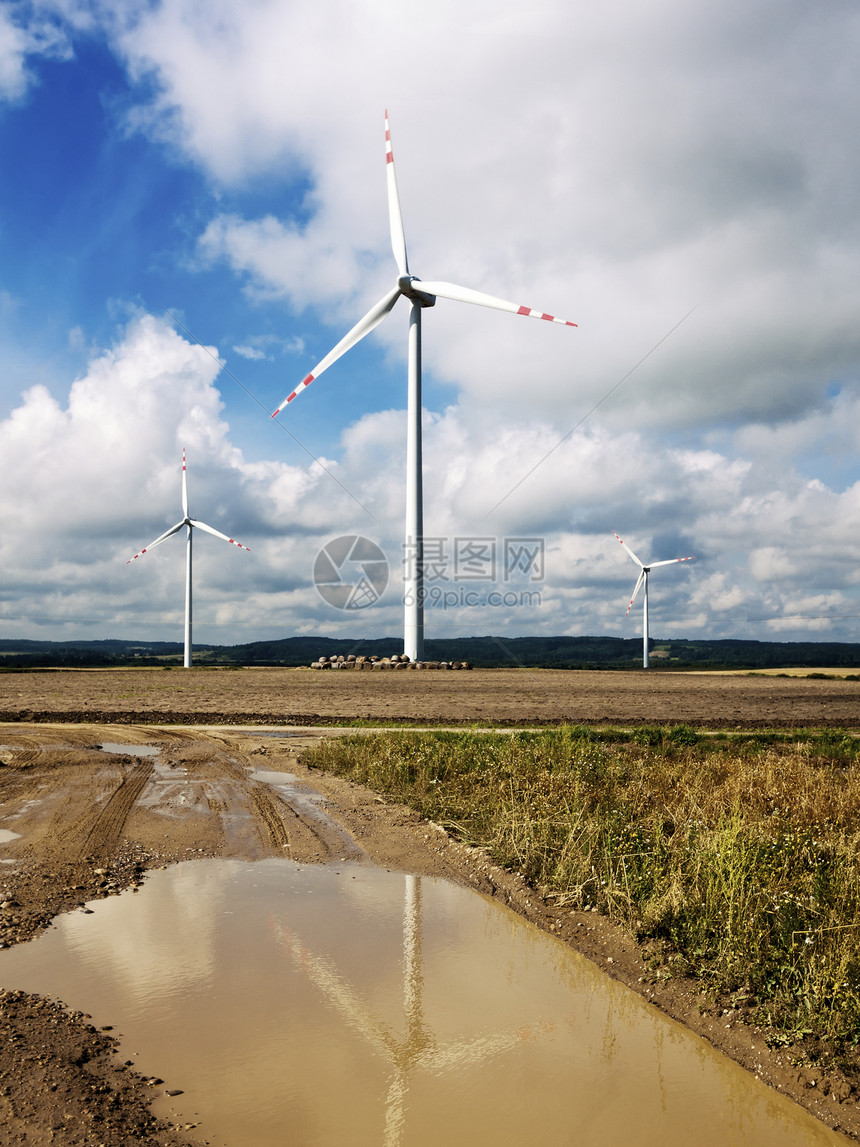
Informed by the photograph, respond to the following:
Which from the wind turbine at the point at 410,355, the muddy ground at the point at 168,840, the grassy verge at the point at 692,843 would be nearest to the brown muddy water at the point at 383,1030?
the muddy ground at the point at 168,840

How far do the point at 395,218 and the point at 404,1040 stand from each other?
57595mm

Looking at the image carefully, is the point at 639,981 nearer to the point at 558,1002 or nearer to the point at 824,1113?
the point at 558,1002

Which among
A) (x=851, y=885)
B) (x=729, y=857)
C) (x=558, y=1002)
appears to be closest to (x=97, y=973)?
(x=558, y=1002)

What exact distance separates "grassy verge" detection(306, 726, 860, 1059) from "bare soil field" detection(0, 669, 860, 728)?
13.0 metres

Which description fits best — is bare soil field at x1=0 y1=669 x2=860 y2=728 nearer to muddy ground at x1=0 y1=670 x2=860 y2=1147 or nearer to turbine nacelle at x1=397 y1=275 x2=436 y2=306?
muddy ground at x1=0 y1=670 x2=860 y2=1147

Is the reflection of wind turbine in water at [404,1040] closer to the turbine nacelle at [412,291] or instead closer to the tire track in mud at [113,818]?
the tire track in mud at [113,818]

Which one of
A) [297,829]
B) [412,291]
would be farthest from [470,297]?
[297,829]

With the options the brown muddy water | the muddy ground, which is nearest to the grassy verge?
the muddy ground

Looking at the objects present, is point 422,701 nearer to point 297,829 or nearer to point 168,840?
point 297,829

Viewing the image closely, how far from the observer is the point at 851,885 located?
28.6 ft

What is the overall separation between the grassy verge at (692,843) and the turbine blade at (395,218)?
43.8 metres

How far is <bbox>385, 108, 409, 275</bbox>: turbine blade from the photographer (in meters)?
54.8

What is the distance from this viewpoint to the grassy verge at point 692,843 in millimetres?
7445

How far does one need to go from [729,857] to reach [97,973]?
7111 millimetres
